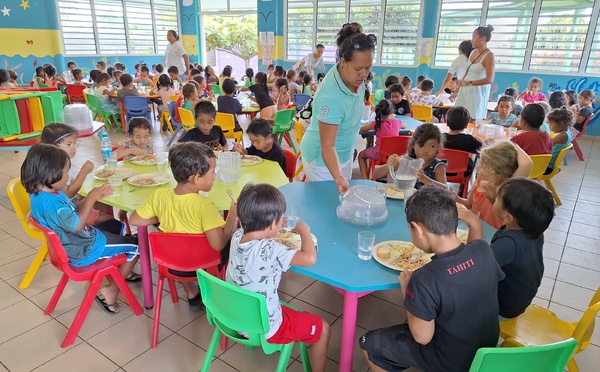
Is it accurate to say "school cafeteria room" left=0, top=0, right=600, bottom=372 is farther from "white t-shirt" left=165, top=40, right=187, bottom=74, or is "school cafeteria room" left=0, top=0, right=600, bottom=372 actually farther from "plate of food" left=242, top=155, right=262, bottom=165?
"white t-shirt" left=165, top=40, right=187, bottom=74

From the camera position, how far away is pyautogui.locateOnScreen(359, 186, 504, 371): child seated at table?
1401 millimetres

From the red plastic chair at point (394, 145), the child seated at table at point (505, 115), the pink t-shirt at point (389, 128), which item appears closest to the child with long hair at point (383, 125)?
the pink t-shirt at point (389, 128)

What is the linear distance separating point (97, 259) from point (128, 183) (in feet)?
1.68

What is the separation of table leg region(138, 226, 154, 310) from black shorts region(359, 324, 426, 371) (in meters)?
1.43

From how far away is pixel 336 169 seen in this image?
2340mm

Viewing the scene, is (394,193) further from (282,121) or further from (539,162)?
(282,121)

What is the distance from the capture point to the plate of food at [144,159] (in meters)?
3.06

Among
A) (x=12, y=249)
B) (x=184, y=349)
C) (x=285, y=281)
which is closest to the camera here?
(x=184, y=349)

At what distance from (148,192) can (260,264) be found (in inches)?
46.5

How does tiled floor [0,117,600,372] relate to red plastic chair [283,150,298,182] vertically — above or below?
below

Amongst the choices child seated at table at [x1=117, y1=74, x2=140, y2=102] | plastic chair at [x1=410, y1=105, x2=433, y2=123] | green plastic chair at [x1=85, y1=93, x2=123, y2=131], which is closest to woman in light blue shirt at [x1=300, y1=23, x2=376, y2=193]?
plastic chair at [x1=410, y1=105, x2=433, y2=123]

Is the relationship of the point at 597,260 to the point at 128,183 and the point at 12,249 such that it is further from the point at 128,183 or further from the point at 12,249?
the point at 12,249

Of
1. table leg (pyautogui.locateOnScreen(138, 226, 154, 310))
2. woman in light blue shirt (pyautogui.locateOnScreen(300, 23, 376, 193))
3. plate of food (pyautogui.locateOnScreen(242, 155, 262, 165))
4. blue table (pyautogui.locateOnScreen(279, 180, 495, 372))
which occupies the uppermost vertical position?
woman in light blue shirt (pyautogui.locateOnScreen(300, 23, 376, 193))

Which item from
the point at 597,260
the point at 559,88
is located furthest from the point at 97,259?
the point at 559,88
